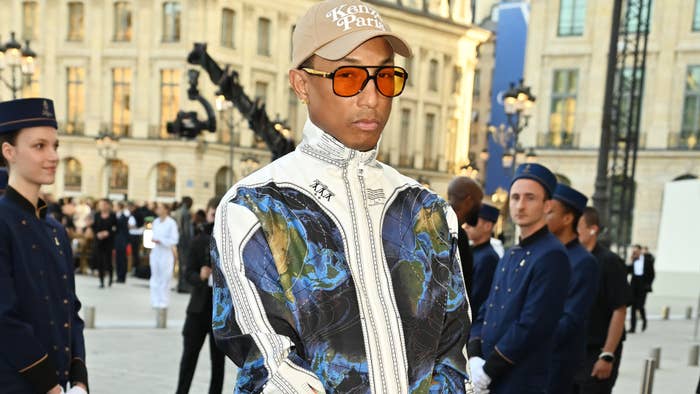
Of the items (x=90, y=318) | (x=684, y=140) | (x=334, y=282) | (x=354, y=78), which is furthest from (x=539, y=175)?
(x=684, y=140)

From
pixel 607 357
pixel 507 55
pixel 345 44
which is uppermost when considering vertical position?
pixel 507 55

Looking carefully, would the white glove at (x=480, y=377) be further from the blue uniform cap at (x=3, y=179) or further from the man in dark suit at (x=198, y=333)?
the man in dark suit at (x=198, y=333)

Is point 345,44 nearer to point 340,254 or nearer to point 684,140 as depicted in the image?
point 340,254

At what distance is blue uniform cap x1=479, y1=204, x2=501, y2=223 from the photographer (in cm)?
674

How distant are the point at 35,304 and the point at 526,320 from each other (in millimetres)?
2547

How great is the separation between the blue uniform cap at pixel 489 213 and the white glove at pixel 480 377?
2.11m

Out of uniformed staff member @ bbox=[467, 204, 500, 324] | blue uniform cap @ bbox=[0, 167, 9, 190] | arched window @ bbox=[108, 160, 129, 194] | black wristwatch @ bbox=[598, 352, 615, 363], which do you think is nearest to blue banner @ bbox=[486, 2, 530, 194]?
arched window @ bbox=[108, 160, 129, 194]

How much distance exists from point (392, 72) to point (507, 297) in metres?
2.93

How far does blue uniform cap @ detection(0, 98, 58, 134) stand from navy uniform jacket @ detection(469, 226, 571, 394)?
2.66 metres

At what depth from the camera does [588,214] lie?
7391 millimetres

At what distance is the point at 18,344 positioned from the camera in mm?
3559

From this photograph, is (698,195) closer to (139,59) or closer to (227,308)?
(227,308)

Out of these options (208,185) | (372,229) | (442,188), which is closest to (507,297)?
(372,229)

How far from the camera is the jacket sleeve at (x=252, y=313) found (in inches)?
79.7
